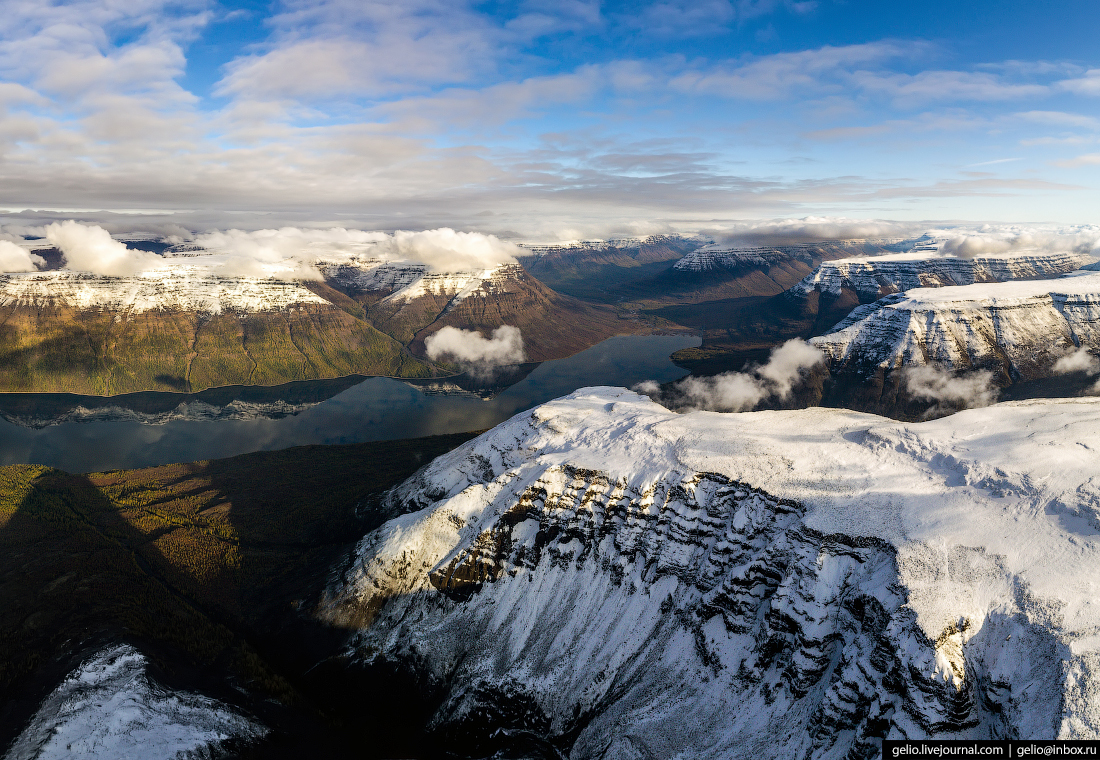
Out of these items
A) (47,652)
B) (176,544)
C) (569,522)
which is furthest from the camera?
(176,544)

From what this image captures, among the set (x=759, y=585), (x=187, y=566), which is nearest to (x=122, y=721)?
(x=187, y=566)

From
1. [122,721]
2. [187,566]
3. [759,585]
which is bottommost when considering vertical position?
[187,566]

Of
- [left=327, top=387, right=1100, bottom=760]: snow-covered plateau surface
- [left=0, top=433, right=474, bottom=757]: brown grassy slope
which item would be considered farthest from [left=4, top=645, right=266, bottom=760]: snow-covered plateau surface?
[left=327, top=387, right=1100, bottom=760]: snow-covered plateau surface

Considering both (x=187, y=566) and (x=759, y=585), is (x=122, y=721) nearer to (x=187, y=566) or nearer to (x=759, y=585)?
(x=187, y=566)

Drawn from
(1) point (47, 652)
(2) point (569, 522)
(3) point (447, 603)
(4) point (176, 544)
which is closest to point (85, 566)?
(4) point (176, 544)

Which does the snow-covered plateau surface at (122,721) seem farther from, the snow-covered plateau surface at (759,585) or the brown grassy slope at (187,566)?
the snow-covered plateau surface at (759,585)

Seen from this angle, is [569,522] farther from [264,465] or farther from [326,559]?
[264,465]

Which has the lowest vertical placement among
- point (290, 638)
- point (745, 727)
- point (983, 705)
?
point (290, 638)

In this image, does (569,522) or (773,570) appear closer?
(773,570)
